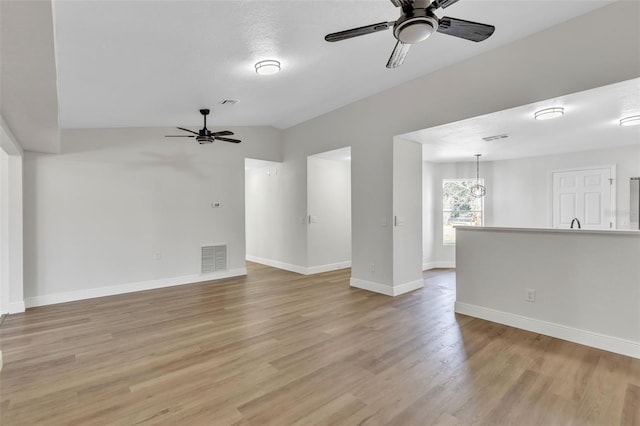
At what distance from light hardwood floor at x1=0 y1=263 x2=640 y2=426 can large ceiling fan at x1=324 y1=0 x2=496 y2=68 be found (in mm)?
2508

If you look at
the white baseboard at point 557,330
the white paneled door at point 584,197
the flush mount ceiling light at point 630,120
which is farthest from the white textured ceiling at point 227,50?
the white paneled door at point 584,197

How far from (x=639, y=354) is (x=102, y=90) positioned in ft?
20.1

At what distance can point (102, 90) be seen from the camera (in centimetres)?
350

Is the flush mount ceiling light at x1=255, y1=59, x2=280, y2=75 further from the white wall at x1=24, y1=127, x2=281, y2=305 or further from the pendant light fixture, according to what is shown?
the pendant light fixture

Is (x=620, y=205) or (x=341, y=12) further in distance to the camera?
(x=620, y=205)

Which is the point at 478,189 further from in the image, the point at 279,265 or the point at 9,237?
the point at 9,237

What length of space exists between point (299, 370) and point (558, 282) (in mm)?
2885

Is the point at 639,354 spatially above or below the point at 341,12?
below

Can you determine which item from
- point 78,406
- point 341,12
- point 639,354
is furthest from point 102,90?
point 639,354

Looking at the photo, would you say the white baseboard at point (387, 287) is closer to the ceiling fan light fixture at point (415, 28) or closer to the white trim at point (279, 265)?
the white trim at point (279, 265)

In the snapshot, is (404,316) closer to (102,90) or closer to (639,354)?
(639,354)

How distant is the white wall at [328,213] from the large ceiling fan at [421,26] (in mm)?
4323

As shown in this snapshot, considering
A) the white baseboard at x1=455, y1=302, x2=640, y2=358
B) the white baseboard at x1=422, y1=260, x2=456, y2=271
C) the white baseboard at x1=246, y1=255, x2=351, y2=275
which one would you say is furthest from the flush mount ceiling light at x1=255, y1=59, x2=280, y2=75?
the white baseboard at x1=422, y1=260, x2=456, y2=271

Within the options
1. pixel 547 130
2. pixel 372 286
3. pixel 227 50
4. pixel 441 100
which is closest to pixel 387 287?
pixel 372 286
